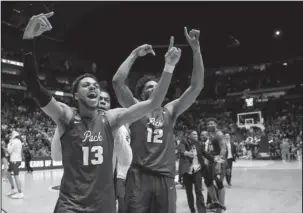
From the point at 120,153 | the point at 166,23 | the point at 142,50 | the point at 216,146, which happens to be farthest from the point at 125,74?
the point at 166,23

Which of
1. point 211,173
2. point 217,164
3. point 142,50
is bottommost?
point 211,173

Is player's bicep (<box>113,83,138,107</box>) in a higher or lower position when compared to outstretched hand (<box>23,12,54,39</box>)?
lower

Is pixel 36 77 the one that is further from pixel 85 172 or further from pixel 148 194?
pixel 148 194

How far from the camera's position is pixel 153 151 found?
3418mm

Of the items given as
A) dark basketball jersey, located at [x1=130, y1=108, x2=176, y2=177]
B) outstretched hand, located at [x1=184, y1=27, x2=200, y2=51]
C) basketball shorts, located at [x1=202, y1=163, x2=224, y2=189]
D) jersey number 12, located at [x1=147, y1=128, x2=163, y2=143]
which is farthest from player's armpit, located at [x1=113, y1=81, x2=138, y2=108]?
basketball shorts, located at [x1=202, y1=163, x2=224, y2=189]

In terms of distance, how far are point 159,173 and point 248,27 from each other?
23461mm

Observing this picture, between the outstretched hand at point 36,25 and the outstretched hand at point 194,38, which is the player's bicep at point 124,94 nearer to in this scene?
the outstretched hand at point 194,38

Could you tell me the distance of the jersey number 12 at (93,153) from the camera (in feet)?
8.29

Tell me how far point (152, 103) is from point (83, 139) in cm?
55

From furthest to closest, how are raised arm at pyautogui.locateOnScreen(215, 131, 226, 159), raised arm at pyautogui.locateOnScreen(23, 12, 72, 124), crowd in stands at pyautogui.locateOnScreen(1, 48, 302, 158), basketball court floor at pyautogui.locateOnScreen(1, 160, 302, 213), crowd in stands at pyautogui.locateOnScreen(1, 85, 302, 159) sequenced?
crowd in stands at pyautogui.locateOnScreen(1, 48, 302, 158)
crowd in stands at pyautogui.locateOnScreen(1, 85, 302, 159)
basketball court floor at pyautogui.locateOnScreen(1, 160, 302, 213)
raised arm at pyautogui.locateOnScreen(215, 131, 226, 159)
raised arm at pyautogui.locateOnScreen(23, 12, 72, 124)

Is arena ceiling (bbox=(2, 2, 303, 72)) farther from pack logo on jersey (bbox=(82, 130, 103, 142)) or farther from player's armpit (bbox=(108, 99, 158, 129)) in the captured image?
pack logo on jersey (bbox=(82, 130, 103, 142))

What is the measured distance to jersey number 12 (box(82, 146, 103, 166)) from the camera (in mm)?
2527

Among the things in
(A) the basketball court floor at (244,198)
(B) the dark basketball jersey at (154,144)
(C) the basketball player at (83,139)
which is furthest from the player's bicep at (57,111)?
(A) the basketball court floor at (244,198)

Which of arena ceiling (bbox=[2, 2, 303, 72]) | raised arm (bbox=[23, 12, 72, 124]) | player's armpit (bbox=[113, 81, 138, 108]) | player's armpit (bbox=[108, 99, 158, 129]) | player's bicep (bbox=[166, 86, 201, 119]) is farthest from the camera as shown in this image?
arena ceiling (bbox=[2, 2, 303, 72])
